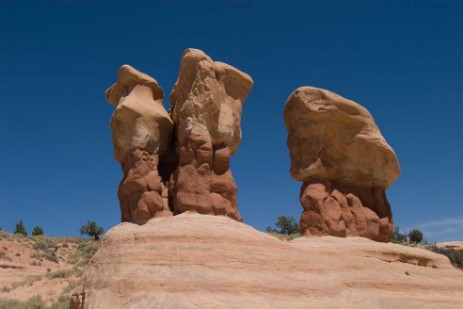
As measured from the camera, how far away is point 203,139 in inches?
513

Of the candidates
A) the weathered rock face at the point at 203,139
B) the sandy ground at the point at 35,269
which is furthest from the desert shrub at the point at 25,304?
the weathered rock face at the point at 203,139

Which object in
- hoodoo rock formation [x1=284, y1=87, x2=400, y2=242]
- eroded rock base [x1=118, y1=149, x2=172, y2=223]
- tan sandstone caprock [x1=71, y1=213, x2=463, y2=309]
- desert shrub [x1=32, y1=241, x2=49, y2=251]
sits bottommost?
tan sandstone caprock [x1=71, y1=213, x2=463, y2=309]

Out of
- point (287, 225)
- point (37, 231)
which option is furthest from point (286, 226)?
point (37, 231)

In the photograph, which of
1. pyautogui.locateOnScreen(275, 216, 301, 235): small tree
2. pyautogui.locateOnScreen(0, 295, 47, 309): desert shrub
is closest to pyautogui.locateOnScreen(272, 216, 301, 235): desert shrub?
pyautogui.locateOnScreen(275, 216, 301, 235): small tree

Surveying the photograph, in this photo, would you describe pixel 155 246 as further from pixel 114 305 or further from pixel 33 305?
pixel 33 305

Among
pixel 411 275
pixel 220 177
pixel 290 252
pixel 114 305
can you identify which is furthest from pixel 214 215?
pixel 411 275

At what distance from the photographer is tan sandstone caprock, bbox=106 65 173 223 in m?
12.4

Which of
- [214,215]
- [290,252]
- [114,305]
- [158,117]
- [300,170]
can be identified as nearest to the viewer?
[114,305]

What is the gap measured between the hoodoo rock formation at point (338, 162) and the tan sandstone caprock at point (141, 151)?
4.41m

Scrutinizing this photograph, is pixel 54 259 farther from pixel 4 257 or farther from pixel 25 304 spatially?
pixel 25 304

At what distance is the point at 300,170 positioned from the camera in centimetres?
1584

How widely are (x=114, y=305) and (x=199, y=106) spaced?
18.7 ft

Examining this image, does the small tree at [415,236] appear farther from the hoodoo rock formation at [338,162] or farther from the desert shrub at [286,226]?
the hoodoo rock formation at [338,162]

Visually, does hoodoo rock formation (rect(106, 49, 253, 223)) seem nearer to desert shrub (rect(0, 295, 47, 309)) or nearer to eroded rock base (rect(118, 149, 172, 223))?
eroded rock base (rect(118, 149, 172, 223))
